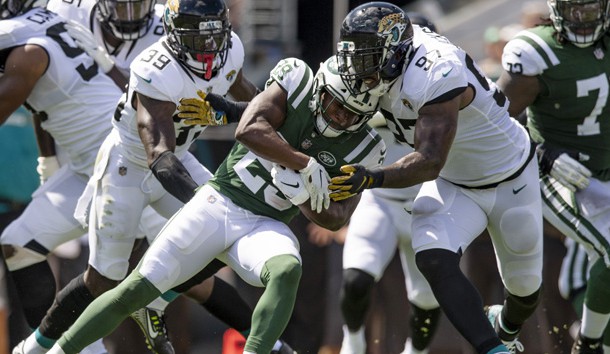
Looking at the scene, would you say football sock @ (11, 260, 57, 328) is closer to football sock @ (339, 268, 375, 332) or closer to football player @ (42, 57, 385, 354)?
football player @ (42, 57, 385, 354)

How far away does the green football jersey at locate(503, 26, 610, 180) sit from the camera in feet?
19.9

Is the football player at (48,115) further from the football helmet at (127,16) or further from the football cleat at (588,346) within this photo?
the football cleat at (588,346)

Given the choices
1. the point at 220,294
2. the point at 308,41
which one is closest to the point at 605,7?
the point at 220,294

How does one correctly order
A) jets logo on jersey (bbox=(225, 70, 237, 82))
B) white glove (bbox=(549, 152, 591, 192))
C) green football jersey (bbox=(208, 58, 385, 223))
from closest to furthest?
green football jersey (bbox=(208, 58, 385, 223)), jets logo on jersey (bbox=(225, 70, 237, 82)), white glove (bbox=(549, 152, 591, 192))

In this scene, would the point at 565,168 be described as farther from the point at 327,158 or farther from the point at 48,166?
the point at 48,166

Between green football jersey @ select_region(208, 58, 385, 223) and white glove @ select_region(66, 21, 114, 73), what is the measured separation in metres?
1.54

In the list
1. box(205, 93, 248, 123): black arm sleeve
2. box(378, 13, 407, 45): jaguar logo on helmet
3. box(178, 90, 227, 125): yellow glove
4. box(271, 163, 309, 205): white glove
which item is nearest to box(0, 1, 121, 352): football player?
box(178, 90, 227, 125): yellow glove

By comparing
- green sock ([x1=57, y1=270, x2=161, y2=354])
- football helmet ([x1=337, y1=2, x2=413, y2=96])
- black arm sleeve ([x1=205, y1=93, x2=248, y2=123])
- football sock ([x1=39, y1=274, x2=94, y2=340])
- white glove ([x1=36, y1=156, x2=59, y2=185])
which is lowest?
football sock ([x1=39, y1=274, x2=94, y2=340])

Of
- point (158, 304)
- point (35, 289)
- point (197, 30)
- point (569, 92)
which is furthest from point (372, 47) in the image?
point (35, 289)

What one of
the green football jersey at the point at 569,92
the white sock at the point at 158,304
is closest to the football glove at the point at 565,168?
the green football jersey at the point at 569,92

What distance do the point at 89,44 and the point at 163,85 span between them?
3.38ft

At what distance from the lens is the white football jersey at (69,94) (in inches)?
245

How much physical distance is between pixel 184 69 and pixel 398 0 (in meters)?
5.45

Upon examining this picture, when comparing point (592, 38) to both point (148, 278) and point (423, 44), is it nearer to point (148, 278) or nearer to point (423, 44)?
point (423, 44)
